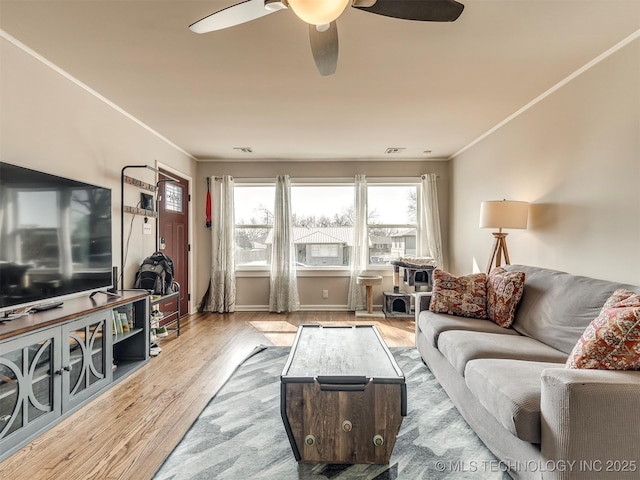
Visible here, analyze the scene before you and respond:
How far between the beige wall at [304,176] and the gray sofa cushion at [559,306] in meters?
2.97

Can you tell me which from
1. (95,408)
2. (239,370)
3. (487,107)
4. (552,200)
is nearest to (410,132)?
(487,107)

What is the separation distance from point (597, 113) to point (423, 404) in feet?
7.93

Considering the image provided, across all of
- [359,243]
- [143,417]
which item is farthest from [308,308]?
[143,417]

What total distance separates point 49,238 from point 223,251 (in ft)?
10.3

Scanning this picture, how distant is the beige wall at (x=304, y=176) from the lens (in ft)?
18.3

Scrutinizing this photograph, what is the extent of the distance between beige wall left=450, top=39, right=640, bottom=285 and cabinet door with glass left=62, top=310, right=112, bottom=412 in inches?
143

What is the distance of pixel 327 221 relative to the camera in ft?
18.6

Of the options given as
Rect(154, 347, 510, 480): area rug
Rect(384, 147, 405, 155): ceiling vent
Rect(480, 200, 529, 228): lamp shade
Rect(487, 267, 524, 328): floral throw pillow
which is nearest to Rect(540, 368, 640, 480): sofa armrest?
Rect(154, 347, 510, 480): area rug

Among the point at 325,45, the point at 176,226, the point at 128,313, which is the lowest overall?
the point at 128,313

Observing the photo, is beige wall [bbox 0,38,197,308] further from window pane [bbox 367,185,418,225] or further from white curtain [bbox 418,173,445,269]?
white curtain [bbox 418,173,445,269]

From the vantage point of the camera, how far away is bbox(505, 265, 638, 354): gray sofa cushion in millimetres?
2104

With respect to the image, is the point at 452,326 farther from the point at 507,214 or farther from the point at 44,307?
the point at 44,307

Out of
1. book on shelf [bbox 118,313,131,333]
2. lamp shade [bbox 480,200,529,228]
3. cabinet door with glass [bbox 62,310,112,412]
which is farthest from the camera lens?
lamp shade [bbox 480,200,529,228]

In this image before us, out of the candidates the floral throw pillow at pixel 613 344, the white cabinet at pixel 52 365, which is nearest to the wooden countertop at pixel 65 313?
the white cabinet at pixel 52 365
